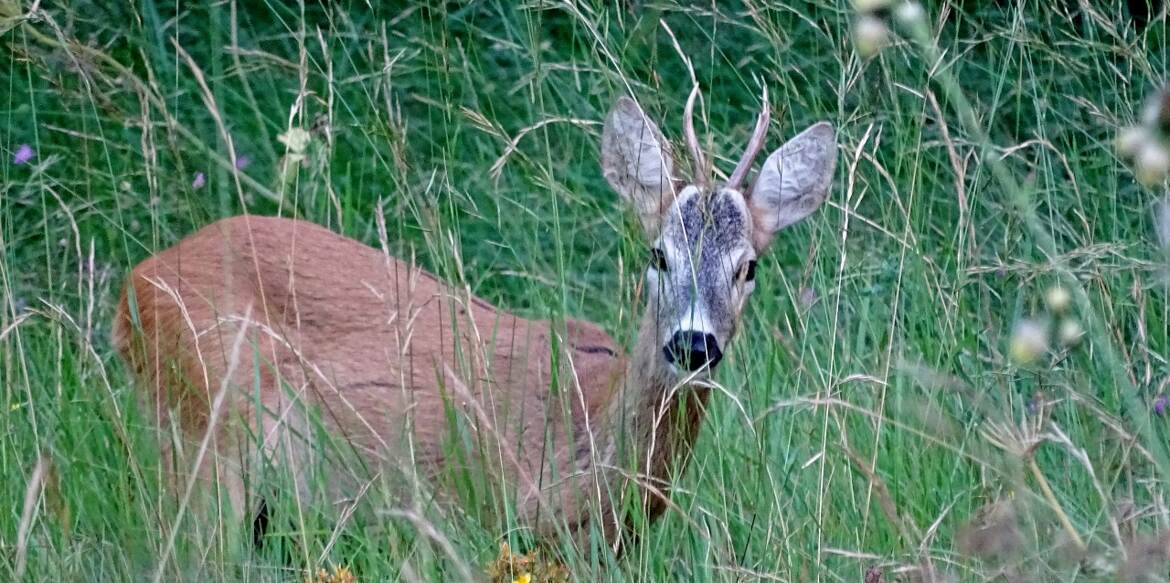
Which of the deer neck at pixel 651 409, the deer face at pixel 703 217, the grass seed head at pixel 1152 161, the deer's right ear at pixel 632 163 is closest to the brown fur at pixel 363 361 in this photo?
the deer neck at pixel 651 409

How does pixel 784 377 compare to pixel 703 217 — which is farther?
pixel 784 377

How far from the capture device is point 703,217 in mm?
3346

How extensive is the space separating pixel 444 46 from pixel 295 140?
0.48 m

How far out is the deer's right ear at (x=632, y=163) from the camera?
3896mm

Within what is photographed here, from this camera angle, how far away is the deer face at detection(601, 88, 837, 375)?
3.49 metres

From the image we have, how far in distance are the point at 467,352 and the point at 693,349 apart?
70 cm

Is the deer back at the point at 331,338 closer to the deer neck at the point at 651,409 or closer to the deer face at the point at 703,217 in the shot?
the deer neck at the point at 651,409

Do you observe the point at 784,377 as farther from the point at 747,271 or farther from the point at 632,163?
the point at 632,163

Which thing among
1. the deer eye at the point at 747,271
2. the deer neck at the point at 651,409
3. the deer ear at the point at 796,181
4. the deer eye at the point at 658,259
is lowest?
the deer neck at the point at 651,409

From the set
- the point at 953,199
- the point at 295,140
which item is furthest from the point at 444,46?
the point at 953,199

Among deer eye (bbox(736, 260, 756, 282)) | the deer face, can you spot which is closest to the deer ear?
the deer face

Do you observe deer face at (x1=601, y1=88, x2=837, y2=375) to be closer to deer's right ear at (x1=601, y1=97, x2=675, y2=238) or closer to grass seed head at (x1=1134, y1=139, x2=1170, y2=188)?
deer's right ear at (x1=601, y1=97, x2=675, y2=238)

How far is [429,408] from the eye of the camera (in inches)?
160

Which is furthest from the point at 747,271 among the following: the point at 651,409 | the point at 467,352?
the point at 467,352
